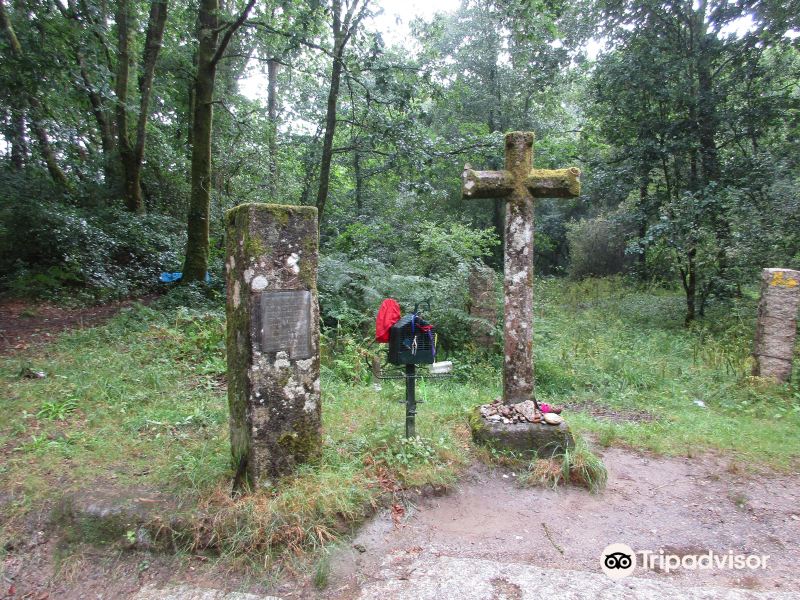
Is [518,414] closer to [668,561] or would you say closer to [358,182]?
[668,561]

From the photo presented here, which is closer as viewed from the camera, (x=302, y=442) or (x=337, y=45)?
(x=302, y=442)

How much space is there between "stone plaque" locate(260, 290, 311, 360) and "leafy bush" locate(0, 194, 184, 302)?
8.40 metres

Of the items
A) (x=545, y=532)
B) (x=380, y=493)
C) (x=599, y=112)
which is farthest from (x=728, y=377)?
(x=599, y=112)

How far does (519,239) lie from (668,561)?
2.75 m

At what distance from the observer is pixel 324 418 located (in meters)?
4.73

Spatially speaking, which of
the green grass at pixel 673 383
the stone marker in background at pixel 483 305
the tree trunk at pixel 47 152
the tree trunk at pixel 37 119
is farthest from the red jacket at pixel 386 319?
the tree trunk at pixel 47 152

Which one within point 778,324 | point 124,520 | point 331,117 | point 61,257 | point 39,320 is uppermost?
point 331,117

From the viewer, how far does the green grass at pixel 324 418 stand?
3.30m

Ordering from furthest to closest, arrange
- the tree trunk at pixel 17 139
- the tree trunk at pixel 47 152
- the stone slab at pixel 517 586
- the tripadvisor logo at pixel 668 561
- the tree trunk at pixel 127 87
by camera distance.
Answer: the tree trunk at pixel 127 87 → the tree trunk at pixel 47 152 → the tree trunk at pixel 17 139 → the tripadvisor logo at pixel 668 561 → the stone slab at pixel 517 586

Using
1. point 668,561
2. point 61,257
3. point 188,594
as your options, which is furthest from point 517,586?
point 61,257

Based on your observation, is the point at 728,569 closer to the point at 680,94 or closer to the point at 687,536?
the point at 687,536

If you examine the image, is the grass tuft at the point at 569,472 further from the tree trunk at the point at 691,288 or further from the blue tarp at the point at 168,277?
the blue tarp at the point at 168,277

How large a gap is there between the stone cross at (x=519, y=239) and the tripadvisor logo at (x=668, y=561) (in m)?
1.61

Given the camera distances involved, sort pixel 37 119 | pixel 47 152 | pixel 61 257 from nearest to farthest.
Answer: pixel 37 119
pixel 61 257
pixel 47 152
